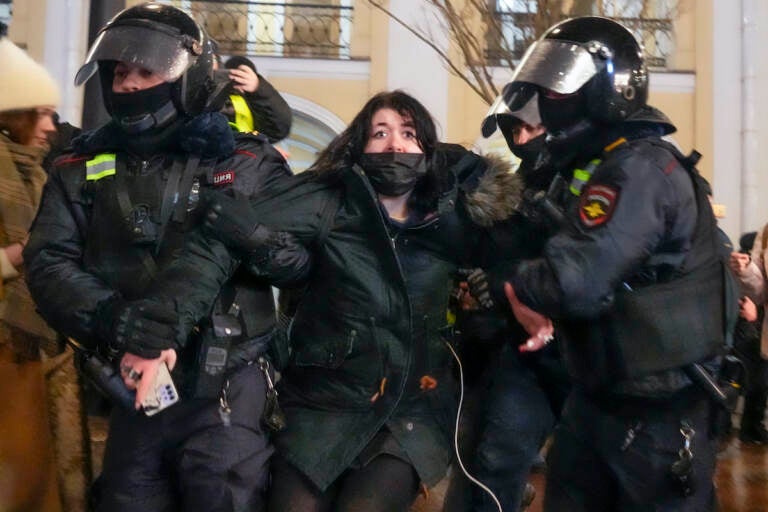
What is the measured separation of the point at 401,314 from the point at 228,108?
4.57 feet

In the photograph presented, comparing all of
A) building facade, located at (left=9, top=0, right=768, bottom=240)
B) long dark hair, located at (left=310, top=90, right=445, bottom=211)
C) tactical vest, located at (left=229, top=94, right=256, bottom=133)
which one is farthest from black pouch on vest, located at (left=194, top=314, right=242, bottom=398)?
building facade, located at (left=9, top=0, right=768, bottom=240)

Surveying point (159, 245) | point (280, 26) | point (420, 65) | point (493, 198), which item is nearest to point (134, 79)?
point (159, 245)

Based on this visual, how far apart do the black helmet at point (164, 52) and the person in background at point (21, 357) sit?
0.64 meters

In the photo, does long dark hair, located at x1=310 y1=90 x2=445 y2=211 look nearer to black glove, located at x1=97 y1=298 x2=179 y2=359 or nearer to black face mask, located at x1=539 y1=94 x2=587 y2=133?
black face mask, located at x1=539 y1=94 x2=587 y2=133

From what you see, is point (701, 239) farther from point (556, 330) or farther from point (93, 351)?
point (93, 351)

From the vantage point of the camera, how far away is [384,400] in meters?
3.00

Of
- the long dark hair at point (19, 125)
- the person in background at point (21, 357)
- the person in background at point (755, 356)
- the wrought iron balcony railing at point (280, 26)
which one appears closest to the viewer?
the person in background at point (21, 357)

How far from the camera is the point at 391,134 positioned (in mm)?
3191

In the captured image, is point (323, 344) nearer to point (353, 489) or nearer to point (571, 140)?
point (353, 489)

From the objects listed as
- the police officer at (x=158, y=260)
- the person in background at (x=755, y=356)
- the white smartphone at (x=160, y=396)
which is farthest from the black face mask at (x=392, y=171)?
the person in background at (x=755, y=356)

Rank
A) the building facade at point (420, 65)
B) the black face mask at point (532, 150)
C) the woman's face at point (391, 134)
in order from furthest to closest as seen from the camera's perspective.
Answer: the building facade at point (420, 65), the black face mask at point (532, 150), the woman's face at point (391, 134)

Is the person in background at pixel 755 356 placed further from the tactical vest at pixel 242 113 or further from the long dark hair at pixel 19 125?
the long dark hair at pixel 19 125

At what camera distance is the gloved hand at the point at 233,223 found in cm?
281

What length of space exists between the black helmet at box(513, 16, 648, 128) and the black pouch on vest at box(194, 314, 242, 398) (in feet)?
3.88
